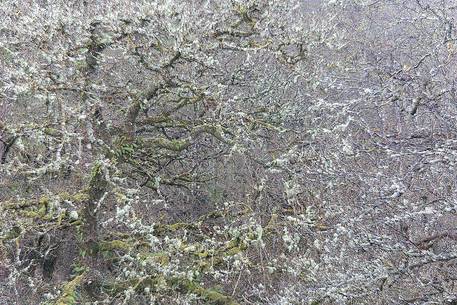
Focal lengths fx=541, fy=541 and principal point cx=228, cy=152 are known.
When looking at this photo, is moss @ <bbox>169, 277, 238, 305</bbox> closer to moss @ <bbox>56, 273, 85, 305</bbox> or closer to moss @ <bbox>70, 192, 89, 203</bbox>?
moss @ <bbox>56, 273, 85, 305</bbox>

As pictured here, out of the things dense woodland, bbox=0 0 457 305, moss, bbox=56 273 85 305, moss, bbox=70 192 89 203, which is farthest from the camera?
moss, bbox=70 192 89 203

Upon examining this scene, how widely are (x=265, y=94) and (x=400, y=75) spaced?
2395 mm

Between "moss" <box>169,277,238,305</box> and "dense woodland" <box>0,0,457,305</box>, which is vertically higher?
"dense woodland" <box>0,0,457,305</box>

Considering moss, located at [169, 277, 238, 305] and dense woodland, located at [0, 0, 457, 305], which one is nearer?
dense woodland, located at [0, 0, 457, 305]

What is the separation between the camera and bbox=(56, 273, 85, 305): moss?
202 inches

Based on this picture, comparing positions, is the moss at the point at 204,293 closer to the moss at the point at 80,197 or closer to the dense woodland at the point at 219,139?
the dense woodland at the point at 219,139

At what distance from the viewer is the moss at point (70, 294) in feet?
16.9

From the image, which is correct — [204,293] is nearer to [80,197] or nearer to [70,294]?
[70,294]

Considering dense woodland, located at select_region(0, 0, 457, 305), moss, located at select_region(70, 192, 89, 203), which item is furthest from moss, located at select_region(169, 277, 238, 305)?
moss, located at select_region(70, 192, 89, 203)

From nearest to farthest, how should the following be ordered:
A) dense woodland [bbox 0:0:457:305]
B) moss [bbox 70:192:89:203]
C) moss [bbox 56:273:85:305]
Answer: dense woodland [bbox 0:0:457:305] < moss [bbox 56:273:85:305] < moss [bbox 70:192:89:203]

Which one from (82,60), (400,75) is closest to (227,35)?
(82,60)

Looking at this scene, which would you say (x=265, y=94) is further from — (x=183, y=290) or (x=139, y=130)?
(x=183, y=290)

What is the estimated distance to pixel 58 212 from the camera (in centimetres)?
564

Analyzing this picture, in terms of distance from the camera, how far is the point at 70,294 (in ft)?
17.2
